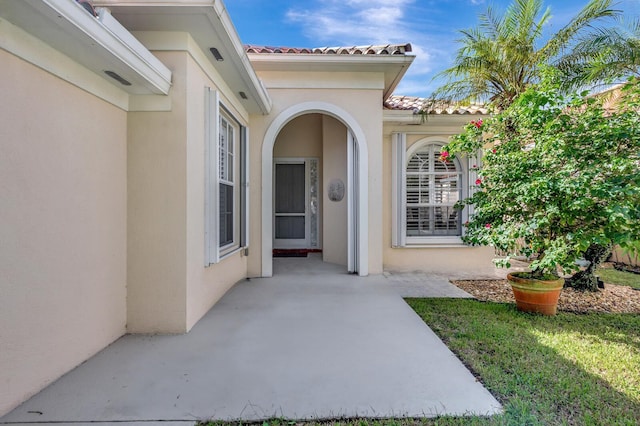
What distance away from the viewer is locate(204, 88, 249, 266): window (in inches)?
159

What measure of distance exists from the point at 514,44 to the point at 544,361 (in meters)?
6.07

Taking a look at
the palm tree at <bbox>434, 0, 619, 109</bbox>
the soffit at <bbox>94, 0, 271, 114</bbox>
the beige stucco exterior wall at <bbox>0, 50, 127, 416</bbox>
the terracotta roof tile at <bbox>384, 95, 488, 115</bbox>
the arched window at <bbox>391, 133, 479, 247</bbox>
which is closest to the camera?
the beige stucco exterior wall at <bbox>0, 50, 127, 416</bbox>

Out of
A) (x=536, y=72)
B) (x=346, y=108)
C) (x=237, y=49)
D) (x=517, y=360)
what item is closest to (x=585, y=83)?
(x=536, y=72)

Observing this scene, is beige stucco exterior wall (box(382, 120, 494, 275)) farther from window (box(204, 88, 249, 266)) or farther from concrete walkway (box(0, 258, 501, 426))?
window (box(204, 88, 249, 266))

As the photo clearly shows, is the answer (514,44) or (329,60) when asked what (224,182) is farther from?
(514,44)

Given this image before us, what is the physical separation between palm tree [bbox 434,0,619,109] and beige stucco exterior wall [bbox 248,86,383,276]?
2219mm

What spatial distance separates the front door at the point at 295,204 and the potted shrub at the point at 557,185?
5.22m

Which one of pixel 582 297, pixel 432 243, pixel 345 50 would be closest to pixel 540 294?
pixel 582 297

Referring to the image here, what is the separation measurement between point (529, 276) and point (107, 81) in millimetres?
6112

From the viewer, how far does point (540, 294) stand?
4262mm

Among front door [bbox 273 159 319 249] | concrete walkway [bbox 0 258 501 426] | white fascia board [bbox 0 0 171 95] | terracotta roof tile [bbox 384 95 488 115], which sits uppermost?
terracotta roof tile [bbox 384 95 488 115]

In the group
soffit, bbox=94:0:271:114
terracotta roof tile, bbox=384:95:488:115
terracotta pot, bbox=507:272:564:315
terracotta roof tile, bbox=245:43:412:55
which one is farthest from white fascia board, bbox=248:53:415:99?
terracotta pot, bbox=507:272:564:315

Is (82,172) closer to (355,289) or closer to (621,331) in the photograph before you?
(355,289)

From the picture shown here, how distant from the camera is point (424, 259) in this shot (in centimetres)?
722
